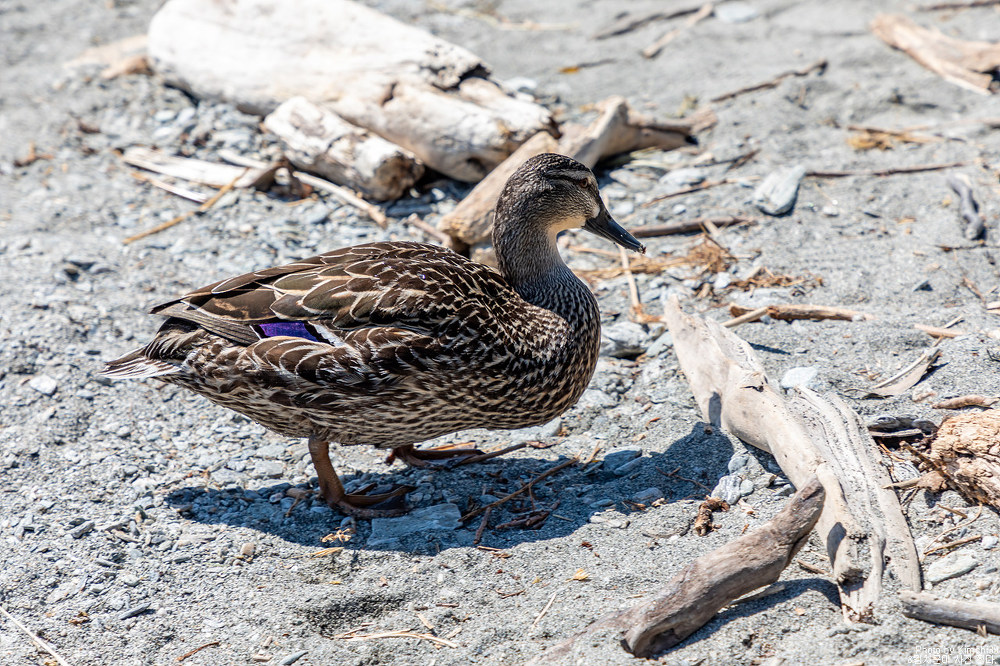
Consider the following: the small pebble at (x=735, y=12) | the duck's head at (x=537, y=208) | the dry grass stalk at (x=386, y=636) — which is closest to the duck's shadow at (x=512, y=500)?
the dry grass stalk at (x=386, y=636)

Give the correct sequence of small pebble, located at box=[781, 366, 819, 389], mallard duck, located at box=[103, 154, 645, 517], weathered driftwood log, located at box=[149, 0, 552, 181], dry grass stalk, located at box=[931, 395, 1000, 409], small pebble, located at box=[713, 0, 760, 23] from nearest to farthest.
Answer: dry grass stalk, located at box=[931, 395, 1000, 409] → mallard duck, located at box=[103, 154, 645, 517] → small pebble, located at box=[781, 366, 819, 389] → weathered driftwood log, located at box=[149, 0, 552, 181] → small pebble, located at box=[713, 0, 760, 23]

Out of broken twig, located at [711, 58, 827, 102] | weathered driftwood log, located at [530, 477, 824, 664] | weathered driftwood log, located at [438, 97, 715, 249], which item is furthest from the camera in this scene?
broken twig, located at [711, 58, 827, 102]

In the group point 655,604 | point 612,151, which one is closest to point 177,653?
point 655,604

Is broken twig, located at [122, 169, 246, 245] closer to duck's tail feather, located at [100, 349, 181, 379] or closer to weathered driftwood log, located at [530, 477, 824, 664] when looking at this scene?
duck's tail feather, located at [100, 349, 181, 379]

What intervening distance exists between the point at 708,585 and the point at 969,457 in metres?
1.13

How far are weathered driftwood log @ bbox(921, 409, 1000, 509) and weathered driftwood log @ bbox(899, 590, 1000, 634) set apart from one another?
55 centimetres

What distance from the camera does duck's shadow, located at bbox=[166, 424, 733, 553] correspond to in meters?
3.86

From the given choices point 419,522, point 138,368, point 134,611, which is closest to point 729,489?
point 419,522

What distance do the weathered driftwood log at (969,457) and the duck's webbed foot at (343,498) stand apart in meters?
2.27

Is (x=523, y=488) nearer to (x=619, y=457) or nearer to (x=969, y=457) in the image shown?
(x=619, y=457)

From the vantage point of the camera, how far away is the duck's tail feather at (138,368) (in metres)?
3.99

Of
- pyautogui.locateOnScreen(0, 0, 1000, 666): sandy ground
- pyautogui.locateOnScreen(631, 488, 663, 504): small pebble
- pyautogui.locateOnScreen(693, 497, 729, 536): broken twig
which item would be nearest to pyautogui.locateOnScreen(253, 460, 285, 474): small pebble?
pyautogui.locateOnScreen(0, 0, 1000, 666): sandy ground

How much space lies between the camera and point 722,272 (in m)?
5.41

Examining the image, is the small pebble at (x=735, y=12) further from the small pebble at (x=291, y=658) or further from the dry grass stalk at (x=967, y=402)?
the small pebble at (x=291, y=658)
